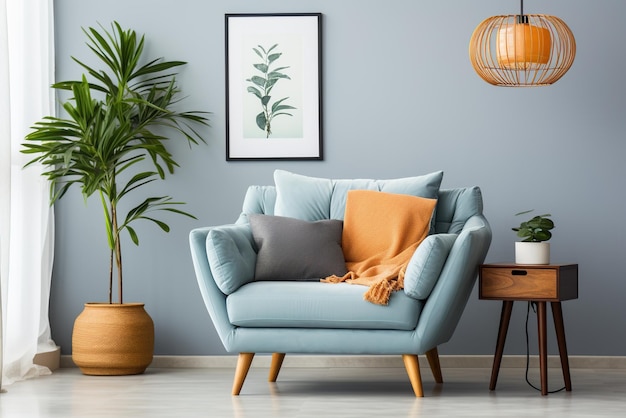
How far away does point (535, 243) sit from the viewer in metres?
4.04

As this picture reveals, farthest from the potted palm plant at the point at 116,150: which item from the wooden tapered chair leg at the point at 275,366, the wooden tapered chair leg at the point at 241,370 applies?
the wooden tapered chair leg at the point at 241,370

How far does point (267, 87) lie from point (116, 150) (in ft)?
2.77

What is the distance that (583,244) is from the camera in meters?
4.85

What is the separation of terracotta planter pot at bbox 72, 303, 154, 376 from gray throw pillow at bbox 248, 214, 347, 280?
33.6 inches

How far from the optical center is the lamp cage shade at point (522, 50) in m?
4.33

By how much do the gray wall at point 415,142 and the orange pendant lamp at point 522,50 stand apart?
0.13 metres

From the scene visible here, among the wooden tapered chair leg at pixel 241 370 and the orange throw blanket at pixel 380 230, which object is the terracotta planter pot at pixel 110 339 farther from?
the orange throw blanket at pixel 380 230

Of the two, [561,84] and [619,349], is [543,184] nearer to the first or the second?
[561,84]

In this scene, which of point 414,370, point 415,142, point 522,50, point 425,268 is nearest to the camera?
point 425,268

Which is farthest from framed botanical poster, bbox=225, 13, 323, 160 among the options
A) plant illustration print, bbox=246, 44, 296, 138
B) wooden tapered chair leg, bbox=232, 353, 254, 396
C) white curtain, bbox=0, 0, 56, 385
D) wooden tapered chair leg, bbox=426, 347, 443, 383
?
wooden tapered chair leg, bbox=232, 353, 254, 396

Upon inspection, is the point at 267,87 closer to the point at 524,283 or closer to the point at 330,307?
the point at 330,307

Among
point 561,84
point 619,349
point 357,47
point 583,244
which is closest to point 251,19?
point 357,47

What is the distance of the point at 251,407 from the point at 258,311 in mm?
378

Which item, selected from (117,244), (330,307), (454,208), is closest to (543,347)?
(454,208)
